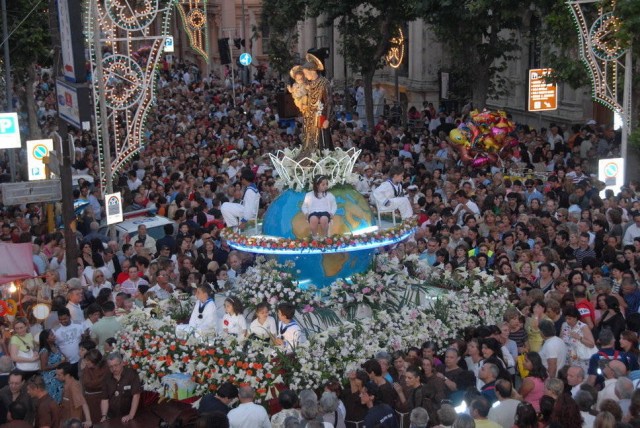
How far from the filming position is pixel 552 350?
12.1 meters

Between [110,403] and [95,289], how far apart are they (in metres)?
3.68

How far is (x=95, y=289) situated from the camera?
15828 millimetres

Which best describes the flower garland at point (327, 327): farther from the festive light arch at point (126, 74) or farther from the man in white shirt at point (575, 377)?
the festive light arch at point (126, 74)

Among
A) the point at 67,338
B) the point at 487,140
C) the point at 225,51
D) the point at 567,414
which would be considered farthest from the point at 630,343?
the point at 225,51

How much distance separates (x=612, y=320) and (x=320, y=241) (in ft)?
12.4

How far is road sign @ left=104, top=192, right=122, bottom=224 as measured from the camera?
1878cm

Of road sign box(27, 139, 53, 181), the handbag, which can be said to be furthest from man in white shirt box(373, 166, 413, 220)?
road sign box(27, 139, 53, 181)

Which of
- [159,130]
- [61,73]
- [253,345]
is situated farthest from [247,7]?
[253,345]

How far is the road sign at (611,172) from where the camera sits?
2086 cm

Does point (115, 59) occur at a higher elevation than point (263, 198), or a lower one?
higher

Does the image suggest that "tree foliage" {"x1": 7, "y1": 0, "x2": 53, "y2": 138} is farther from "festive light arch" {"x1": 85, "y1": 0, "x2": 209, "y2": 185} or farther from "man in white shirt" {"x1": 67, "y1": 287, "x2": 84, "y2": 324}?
"man in white shirt" {"x1": 67, "y1": 287, "x2": 84, "y2": 324}

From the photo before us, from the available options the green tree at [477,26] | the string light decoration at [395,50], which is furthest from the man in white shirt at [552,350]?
the string light decoration at [395,50]

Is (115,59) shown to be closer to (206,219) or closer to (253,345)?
(206,219)

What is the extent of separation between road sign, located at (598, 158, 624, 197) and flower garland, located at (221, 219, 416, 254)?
7.29 metres
